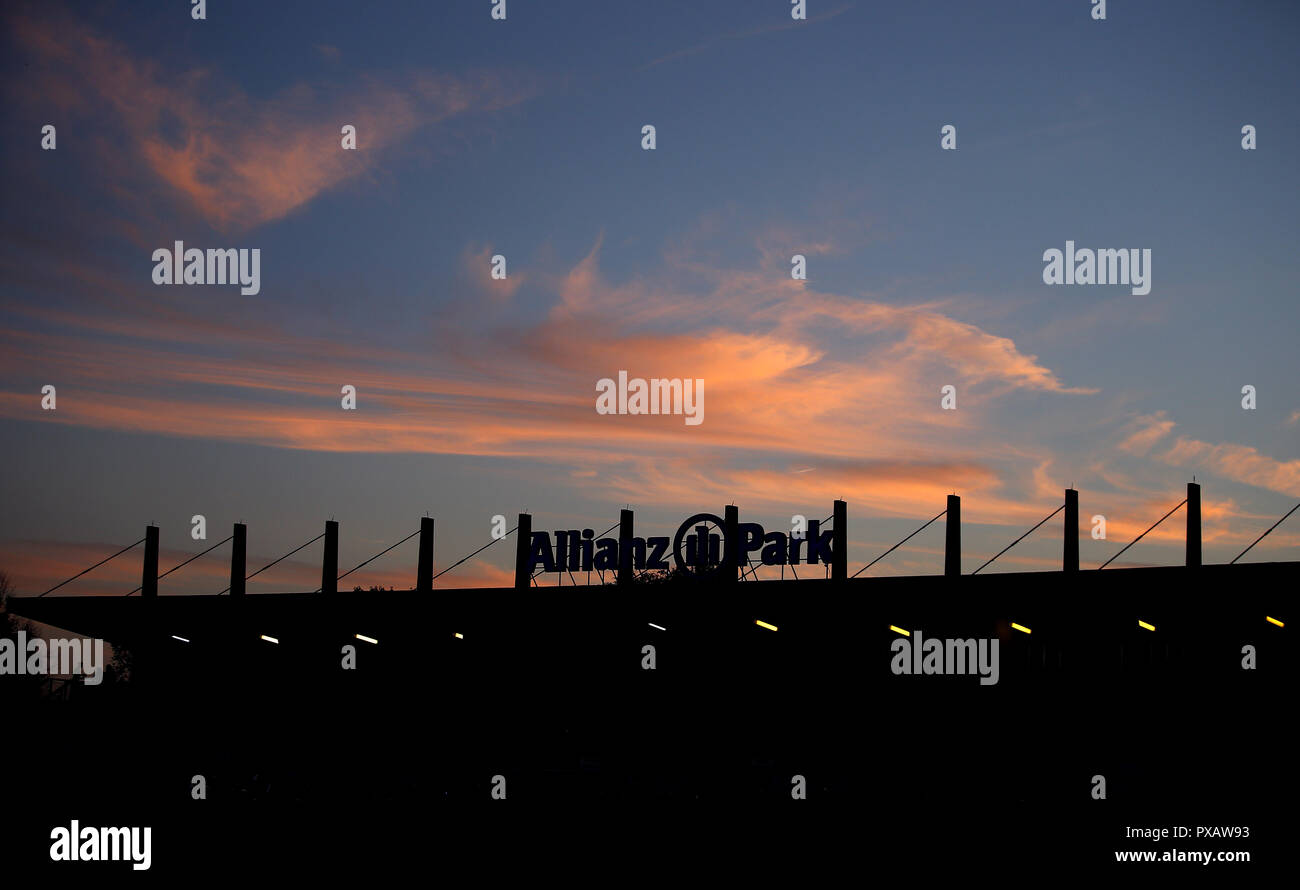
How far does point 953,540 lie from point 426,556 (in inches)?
898

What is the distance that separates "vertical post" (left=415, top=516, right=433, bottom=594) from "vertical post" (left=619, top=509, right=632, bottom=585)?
9.22m

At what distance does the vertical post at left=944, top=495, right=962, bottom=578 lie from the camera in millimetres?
44000

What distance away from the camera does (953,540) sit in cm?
4450

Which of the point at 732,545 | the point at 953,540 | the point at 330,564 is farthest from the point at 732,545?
the point at 330,564

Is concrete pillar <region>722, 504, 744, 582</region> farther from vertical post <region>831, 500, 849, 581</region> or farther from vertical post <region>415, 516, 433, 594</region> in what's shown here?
vertical post <region>415, 516, 433, 594</region>

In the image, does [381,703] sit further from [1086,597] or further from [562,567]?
[1086,597]

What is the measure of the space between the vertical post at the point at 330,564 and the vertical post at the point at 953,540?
2656cm

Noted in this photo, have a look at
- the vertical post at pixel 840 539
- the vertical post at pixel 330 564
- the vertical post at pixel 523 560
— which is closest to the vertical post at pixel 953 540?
the vertical post at pixel 840 539

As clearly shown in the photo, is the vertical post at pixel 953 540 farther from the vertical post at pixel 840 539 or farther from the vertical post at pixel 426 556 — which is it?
the vertical post at pixel 426 556

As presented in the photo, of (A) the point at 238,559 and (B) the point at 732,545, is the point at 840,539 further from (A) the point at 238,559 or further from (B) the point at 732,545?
(A) the point at 238,559

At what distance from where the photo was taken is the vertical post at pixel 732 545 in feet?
152
